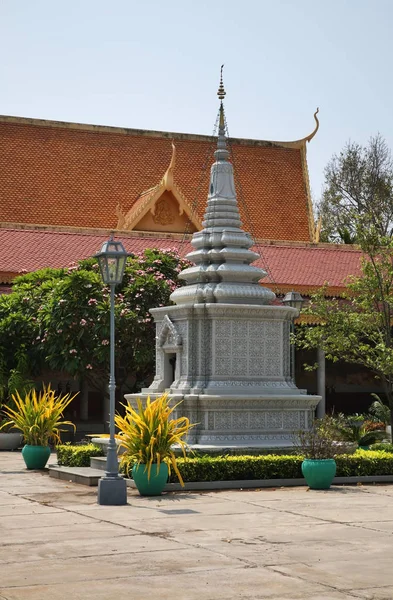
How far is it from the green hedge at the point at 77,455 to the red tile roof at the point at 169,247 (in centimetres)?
1047

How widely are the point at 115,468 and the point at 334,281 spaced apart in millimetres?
17807

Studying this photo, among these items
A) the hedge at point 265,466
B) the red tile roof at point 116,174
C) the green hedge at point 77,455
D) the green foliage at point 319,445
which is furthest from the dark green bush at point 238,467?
the red tile roof at point 116,174

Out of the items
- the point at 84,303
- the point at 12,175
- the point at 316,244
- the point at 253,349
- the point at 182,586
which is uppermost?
the point at 12,175

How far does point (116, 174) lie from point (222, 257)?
19.0 meters

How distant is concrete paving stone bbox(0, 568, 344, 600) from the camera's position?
316 inches

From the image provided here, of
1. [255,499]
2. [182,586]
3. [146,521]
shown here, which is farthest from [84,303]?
[182,586]

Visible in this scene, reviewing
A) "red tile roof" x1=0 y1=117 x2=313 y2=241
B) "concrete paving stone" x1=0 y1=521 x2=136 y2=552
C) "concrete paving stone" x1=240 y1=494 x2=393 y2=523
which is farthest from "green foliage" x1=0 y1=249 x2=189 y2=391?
"concrete paving stone" x1=0 y1=521 x2=136 y2=552

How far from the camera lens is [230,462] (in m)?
15.5

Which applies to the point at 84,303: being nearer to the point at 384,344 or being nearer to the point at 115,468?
the point at 384,344

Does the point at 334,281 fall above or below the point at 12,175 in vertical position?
below

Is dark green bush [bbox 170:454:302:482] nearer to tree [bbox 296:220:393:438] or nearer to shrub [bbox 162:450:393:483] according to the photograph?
shrub [bbox 162:450:393:483]

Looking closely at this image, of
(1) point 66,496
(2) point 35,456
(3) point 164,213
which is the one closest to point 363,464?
(1) point 66,496

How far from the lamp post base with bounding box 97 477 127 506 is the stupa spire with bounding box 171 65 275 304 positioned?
200 inches

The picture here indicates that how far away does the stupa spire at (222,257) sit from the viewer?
17812 mm
